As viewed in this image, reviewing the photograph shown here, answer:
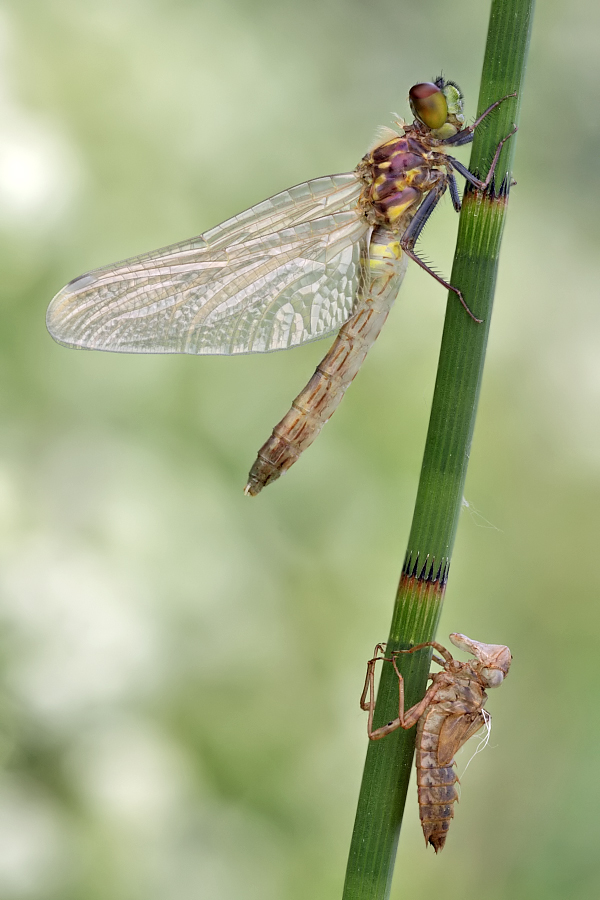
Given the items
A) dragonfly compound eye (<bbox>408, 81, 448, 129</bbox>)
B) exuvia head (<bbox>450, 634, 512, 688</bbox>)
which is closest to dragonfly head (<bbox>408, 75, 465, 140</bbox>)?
dragonfly compound eye (<bbox>408, 81, 448, 129</bbox>)

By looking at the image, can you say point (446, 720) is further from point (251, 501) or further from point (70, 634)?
point (251, 501)

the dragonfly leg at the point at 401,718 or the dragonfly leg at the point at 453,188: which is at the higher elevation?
the dragonfly leg at the point at 453,188

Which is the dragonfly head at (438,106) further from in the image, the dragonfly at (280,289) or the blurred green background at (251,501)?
the blurred green background at (251,501)

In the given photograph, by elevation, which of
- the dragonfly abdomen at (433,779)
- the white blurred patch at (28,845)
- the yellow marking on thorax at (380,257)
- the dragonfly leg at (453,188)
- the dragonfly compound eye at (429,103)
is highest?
the dragonfly compound eye at (429,103)

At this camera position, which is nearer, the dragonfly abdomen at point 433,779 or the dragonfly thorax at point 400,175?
the dragonfly abdomen at point 433,779

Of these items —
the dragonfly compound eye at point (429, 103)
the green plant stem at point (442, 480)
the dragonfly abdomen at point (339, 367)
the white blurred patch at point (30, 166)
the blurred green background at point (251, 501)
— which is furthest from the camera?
the white blurred patch at point (30, 166)

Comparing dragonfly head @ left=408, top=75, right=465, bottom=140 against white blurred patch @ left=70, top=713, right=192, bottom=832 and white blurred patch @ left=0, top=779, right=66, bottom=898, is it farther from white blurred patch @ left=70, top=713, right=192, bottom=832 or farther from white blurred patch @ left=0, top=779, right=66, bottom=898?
white blurred patch @ left=0, top=779, right=66, bottom=898

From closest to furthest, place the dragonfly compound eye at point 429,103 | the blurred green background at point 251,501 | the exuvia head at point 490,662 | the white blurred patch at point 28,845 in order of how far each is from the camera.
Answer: the exuvia head at point 490,662, the dragonfly compound eye at point 429,103, the white blurred patch at point 28,845, the blurred green background at point 251,501

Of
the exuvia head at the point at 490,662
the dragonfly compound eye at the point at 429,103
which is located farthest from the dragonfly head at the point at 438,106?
the exuvia head at the point at 490,662
